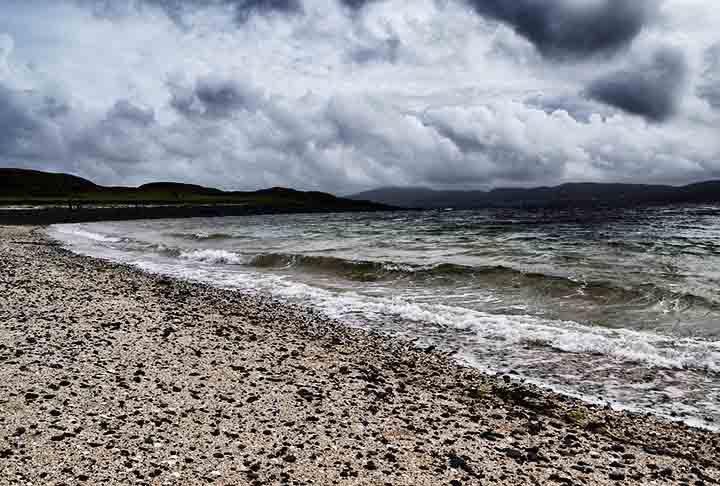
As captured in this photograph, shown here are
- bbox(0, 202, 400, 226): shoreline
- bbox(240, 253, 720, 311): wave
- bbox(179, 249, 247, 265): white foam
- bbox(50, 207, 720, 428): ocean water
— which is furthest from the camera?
bbox(0, 202, 400, 226): shoreline

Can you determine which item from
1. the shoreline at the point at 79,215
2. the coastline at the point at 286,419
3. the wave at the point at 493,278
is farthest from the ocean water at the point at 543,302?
the shoreline at the point at 79,215

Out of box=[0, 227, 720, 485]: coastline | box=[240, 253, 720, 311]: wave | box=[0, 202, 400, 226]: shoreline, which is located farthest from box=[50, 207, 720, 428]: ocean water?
box=[0, 202, 400, 226]: shoreline

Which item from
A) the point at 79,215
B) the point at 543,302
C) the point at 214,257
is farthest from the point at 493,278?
the point at 79,215

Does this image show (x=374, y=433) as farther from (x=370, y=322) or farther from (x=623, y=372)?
(x=370, y=322)

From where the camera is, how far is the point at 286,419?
23.6ft

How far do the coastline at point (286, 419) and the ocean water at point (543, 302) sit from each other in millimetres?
1490

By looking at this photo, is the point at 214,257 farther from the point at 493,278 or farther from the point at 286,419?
the point at 286,419

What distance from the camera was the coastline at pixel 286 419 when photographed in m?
5.83

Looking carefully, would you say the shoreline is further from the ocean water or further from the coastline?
the coastline

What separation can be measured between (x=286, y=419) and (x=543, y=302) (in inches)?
519

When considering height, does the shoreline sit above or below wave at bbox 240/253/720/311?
above

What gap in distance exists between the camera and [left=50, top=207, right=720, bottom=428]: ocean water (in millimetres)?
10094

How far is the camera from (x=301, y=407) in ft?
25.2

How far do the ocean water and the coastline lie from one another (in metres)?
1.49
